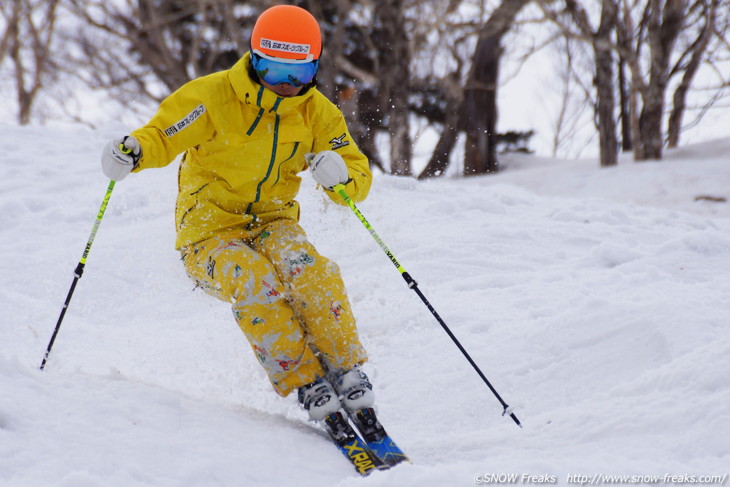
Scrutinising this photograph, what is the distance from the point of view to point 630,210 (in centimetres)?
656

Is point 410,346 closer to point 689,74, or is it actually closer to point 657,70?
point 657,70

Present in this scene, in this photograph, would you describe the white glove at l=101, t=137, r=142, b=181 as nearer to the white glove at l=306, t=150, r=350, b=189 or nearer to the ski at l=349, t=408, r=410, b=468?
the white glove at l=306, t=150, r=350, b=189

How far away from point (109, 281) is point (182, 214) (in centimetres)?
203

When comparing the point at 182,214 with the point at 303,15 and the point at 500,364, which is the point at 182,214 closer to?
the point at 303,15

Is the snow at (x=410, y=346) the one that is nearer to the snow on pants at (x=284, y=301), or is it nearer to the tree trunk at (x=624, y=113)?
the snow on pants at (x=284, y=301)

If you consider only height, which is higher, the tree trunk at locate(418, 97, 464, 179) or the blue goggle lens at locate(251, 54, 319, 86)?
the blue goggle lens at locate(251, 54, 319, 86)

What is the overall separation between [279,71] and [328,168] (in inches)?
18.8

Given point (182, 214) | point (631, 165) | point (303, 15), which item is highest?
point (303, 15)

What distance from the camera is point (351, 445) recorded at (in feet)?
8.44

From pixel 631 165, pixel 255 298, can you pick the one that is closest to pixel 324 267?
pixel 255 298

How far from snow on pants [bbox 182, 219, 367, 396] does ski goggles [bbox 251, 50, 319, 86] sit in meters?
0.71

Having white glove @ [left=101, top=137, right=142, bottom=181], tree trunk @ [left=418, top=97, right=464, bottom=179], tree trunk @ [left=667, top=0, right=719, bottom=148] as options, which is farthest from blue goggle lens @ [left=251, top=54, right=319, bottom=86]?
tree trunk @ [left=418, top=97, right=464, bottom=179]

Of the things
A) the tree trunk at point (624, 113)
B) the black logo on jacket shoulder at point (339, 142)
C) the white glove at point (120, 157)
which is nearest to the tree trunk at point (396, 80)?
the tree trunk at point (624, 113)

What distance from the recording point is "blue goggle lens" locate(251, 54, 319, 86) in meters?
2.86
